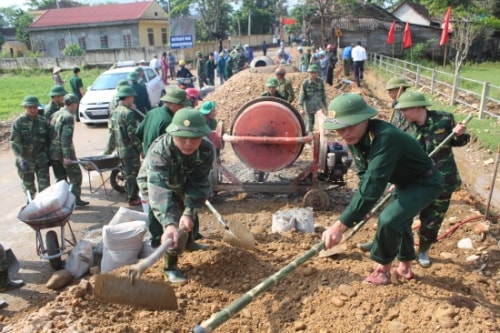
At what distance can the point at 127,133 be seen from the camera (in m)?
6.62

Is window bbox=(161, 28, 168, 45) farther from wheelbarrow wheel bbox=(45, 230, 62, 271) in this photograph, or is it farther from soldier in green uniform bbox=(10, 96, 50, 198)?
wheelbarrow wheel bbox=(45, 230, 62, 271)

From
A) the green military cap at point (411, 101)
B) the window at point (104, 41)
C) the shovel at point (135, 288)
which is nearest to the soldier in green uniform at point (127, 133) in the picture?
the shovel at point (135, 288)

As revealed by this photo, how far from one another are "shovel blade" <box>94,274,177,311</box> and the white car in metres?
10.7

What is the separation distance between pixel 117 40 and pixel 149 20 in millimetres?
3683

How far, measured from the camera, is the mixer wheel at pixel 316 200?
21.4 feet

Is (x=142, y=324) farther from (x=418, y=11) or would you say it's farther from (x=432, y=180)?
(x=418, y=11)

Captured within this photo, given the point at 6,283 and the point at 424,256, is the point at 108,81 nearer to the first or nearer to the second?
the point at 6,283

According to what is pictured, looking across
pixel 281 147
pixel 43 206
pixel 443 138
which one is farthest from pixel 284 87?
pixel 43 206

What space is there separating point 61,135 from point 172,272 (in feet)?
11.5

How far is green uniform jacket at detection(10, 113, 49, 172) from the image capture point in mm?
6242

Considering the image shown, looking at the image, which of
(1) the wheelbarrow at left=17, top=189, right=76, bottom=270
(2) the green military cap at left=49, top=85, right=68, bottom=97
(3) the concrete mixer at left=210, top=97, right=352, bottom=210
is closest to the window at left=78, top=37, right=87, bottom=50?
(2) the green military cap at left=49, top=85, right=68, bottom=97

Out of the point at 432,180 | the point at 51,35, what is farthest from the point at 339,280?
the point at 51,35

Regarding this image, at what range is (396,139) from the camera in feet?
11.1

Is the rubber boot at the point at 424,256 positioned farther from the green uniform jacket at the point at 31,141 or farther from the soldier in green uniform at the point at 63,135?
the green uniform jacket at the point at 31,141
